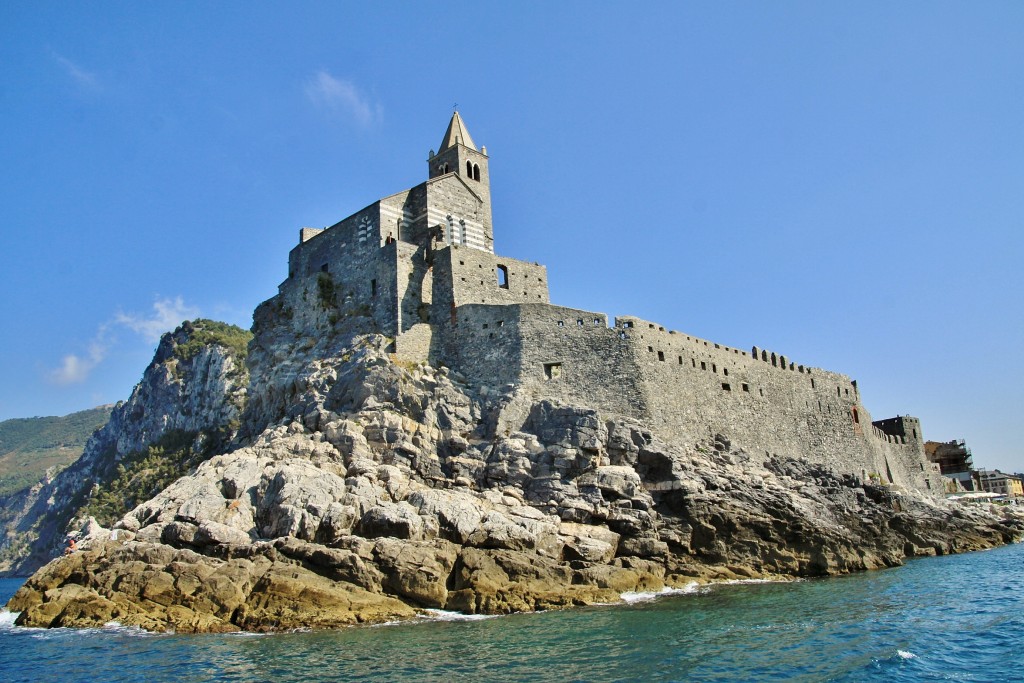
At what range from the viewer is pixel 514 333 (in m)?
37.5

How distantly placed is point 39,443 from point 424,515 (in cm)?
17807

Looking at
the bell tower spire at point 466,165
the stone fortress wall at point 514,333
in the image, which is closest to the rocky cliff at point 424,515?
the stone fortress wall at point 514,333

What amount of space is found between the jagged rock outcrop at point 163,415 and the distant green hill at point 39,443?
150 feet

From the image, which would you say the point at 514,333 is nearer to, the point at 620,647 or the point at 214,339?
the point at 620,647

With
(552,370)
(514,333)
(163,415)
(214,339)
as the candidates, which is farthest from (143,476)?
(552,370)

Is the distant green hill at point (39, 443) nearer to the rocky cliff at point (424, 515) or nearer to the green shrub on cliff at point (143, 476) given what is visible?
the green shrub on cliff at point (143, 476)

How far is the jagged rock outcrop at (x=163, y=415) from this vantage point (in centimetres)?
7600

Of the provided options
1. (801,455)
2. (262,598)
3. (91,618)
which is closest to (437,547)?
(262,598)

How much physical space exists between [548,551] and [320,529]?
812cm

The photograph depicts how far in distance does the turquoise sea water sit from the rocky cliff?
1692 millimetres

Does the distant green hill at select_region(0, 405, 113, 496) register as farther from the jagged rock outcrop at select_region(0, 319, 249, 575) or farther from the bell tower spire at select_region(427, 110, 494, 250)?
the bell tower spire at select_region(427, 110, 494, 250)

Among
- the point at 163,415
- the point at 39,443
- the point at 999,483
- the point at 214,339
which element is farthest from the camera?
the point at 39,443

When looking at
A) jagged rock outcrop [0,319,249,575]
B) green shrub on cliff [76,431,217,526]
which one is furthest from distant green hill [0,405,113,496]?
green shrub on cliff [76,431,217,526]

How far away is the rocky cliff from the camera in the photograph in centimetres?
2488
